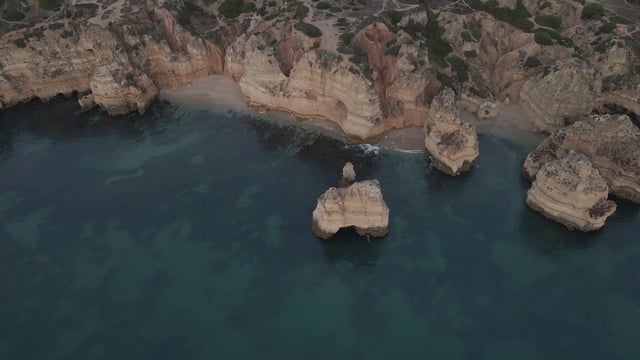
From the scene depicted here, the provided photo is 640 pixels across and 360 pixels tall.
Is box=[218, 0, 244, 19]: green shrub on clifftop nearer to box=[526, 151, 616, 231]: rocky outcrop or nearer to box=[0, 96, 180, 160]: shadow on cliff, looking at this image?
box=[0, 96, 180, 160]: shadow on cliff

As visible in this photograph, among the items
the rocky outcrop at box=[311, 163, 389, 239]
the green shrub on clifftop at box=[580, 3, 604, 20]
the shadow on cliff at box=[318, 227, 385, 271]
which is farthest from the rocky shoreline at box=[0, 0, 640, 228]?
the shadow on cliff at box=[318, 227, 385, 271]

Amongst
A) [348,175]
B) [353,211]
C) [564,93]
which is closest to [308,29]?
[348,175]

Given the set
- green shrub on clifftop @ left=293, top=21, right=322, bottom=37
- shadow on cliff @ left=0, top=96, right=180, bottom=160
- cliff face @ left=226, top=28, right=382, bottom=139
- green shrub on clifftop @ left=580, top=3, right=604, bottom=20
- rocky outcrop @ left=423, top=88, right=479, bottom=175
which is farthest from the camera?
green shrub on clifftop @ left=580, top=3, right=604, bottom=20

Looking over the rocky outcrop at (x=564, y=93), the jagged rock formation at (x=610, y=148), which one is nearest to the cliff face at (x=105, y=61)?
the rocky outcrop at (x=564, y=93)

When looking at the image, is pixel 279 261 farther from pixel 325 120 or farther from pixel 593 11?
pixel 593 11

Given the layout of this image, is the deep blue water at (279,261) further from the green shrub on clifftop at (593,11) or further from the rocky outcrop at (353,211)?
the green shrub on clifftop at (593,11)

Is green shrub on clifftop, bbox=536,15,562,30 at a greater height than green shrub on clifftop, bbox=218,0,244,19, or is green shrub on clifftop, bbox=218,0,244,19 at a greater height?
green shrub on clifftop, bbox=218,0,244,19

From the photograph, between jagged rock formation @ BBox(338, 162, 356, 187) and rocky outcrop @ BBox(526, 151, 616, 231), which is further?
jagged rock formation @ BBox(338, 162, 356, 187)
